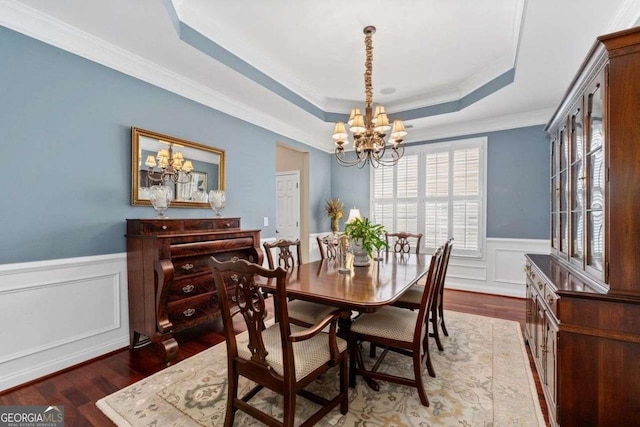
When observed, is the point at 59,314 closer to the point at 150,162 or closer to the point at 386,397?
the point at 150,162

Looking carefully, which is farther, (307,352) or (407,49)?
(407,49)

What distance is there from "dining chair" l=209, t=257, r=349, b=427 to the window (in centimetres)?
379

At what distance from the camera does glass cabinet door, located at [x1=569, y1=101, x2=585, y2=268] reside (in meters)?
1.92

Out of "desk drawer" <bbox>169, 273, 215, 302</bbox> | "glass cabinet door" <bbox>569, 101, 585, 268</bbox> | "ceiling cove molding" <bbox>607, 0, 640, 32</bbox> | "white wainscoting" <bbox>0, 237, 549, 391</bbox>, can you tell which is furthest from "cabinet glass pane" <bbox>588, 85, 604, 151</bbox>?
"white wainscoting" <bbox>0, 237, 549, 391</bbox>

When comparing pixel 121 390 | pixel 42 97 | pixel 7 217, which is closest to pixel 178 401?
pixel 121 390

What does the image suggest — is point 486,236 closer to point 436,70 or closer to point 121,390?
point 436,70

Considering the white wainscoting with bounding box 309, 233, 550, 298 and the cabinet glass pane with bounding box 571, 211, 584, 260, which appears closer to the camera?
the cabinet glass pane with bounding box 571, 211, 584, 260

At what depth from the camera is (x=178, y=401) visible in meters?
1.94

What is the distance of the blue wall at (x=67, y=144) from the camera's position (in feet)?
6.85

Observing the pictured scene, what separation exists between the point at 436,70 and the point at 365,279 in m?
2.90

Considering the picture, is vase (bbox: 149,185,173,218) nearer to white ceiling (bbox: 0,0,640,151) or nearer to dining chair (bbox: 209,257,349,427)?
white ceiling (bbox: 0,0,640,151)

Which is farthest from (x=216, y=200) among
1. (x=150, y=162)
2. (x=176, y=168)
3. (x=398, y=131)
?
(x=398, y=131)

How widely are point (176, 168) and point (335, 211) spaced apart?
326cm

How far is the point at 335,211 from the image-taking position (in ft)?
18.8
